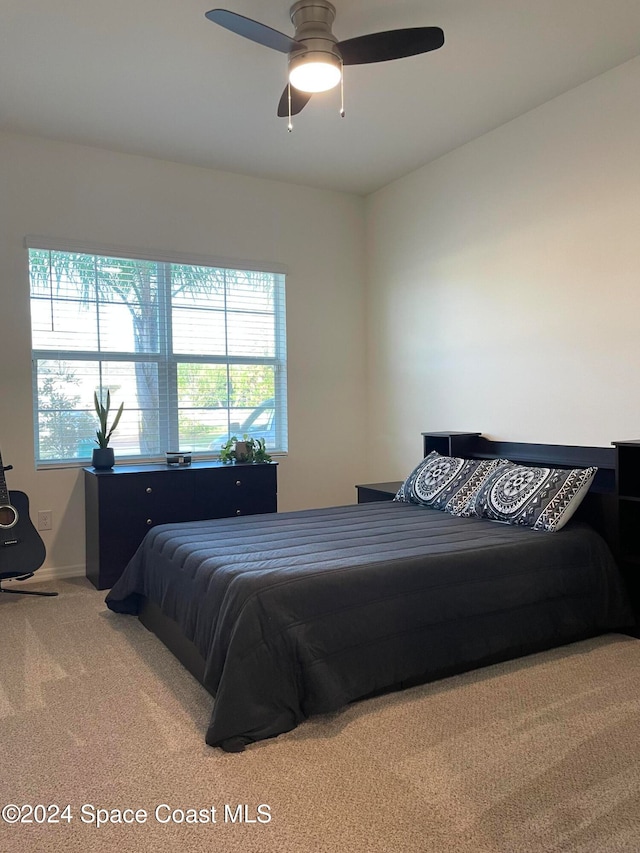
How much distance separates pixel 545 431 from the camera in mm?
3842

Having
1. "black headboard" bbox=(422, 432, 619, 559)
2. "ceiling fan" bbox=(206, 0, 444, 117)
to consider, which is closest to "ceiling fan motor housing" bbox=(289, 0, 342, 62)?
"ceiling fan" bbox=(206, 0, 444, 117)

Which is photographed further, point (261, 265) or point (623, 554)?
point (261, 265)

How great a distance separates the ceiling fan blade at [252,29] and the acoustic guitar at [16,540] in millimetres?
2558

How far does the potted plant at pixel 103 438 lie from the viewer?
164 inches

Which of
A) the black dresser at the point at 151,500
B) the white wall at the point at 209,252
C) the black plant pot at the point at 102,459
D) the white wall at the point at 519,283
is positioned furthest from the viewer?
the black plant pot at the point at 102,459

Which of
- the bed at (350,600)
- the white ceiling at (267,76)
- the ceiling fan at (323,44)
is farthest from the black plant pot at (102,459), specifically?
the ceiling fan at (323,44)

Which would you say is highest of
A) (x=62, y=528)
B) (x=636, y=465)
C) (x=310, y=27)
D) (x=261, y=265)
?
(x=310, y=27)

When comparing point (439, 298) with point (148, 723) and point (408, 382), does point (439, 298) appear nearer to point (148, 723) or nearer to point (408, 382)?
point (408, 382)

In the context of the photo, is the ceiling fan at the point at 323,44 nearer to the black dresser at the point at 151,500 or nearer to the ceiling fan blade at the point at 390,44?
the ceiling fan blade at the point at 390,44

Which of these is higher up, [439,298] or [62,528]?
[439,298]

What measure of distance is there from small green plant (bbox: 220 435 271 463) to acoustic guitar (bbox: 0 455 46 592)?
1360 millimetres

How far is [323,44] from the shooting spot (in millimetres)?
2674

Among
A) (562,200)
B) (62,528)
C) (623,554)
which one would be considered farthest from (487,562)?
(62,528)

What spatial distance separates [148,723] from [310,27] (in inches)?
111
